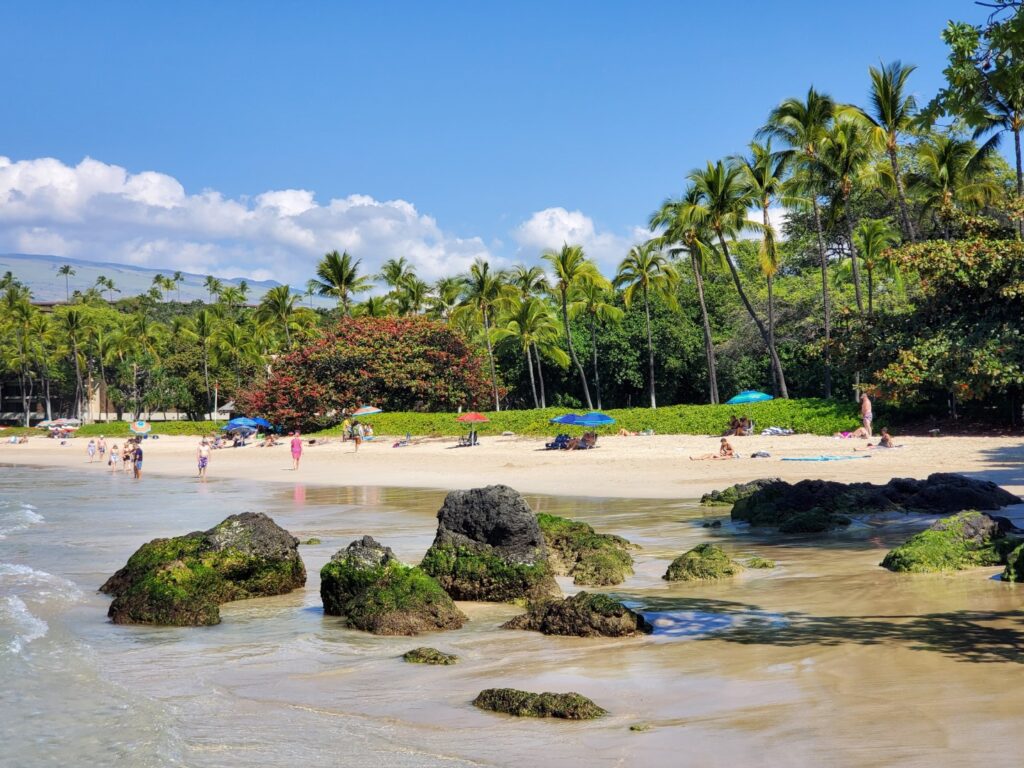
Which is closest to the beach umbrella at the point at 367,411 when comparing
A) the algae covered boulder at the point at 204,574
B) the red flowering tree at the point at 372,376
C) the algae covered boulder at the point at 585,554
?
the red flowering tree at the point at 372,376

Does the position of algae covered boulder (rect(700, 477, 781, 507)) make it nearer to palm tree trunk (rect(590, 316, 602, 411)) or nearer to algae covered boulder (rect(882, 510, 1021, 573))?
algae covered boulder (rect(882, 510, 1021, 573))

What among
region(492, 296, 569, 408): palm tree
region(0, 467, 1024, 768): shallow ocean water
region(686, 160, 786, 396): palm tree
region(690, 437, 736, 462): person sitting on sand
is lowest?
region(0, 467, 1024, 768): shallow ocean water

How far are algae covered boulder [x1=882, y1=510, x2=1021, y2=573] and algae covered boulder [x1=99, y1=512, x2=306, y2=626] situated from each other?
316 inches

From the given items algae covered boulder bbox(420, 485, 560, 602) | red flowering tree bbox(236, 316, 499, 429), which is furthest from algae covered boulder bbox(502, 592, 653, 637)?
red flowering tree bbox(236, 316, 499, 429)

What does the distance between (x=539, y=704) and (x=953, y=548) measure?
7705 millimetres

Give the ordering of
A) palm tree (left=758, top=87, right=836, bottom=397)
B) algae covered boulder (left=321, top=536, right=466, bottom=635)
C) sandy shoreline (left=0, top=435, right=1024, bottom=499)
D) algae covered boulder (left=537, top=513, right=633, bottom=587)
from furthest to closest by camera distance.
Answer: palm tree (left=758, top=87, right=836, bottom=397) → sandy shoreline (left=0, top=435, right=1024, bottom=499) → algae covered boulder (left=537, top=513, right=633, bottom=587) → algae covered boulder (left=321, top=536, right=466, bottom=635)

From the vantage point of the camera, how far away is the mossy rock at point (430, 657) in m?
9.26

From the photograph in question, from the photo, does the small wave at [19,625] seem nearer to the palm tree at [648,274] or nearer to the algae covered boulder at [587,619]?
the algae covered boulder at [587,619]

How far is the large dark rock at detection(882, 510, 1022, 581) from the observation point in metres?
12.7

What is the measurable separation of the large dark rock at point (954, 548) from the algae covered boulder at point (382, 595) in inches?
228

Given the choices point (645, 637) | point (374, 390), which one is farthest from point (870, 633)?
point (374, 390)

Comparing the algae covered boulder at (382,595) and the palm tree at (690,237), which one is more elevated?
the palm tree at (690,237)

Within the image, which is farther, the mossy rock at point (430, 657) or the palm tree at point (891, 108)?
the palm tree at point (891, 108)

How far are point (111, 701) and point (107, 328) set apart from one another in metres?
94.7
